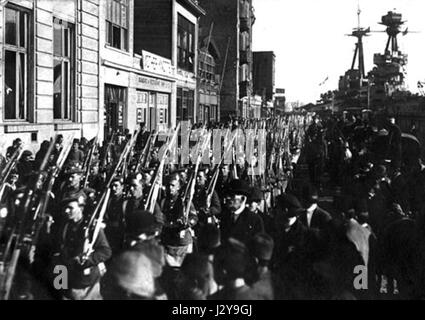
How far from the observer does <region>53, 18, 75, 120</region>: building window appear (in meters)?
15.5

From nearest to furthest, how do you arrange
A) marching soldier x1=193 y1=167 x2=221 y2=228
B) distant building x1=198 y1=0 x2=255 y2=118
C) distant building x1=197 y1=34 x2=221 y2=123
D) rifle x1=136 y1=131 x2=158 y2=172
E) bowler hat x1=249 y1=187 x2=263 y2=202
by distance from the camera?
bowler hat x1=249 y1=187 x2=263 y2=202 → marching soldier x1=193 y1=167 x2=221 y2=228 → rifle x1=136 y1=131 x2=158 y2=172 → distant building x1=197 y1=34 x2=221 y2=123 → distant building x1=198 y1=0 x2=255 y2=118

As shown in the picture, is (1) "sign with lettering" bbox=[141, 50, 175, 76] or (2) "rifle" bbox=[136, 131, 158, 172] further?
(1) "sign with lettering" bbox=[141, 50, 175, 76]

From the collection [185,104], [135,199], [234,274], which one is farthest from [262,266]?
[185,104]

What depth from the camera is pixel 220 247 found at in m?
5.08

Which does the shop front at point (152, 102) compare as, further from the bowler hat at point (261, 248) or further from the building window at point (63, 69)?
the bowler hat at point (261, 248)

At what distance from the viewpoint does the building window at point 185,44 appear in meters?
28.7

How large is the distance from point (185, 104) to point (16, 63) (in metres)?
17.4

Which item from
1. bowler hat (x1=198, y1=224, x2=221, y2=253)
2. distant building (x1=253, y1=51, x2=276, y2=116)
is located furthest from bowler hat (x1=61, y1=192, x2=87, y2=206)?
distant building (x1=253, y1=51, x2=276, y2=116)

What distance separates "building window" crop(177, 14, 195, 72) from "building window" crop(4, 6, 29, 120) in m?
15.3

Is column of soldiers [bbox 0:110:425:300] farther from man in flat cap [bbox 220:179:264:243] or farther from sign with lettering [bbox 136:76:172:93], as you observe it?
sign with lettering [bbox 136:76:172:93]

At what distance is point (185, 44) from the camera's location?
29812 mm

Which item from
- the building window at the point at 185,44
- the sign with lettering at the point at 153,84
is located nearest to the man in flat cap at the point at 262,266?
the sign with lettering at the point at 153,84

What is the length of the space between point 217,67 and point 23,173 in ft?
126

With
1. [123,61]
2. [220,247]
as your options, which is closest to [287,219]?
[220,247]
